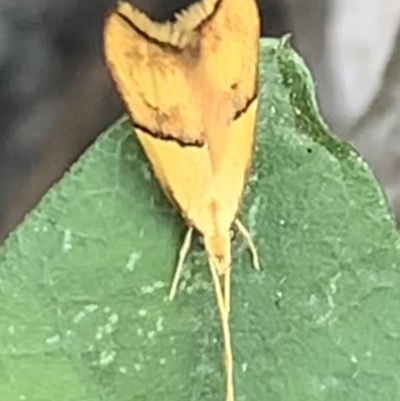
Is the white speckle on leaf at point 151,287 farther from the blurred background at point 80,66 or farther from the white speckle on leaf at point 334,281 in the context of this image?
the blurred background at point 80,66

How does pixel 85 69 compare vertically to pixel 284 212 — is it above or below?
below

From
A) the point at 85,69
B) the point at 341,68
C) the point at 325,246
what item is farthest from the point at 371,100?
the point at 325,246

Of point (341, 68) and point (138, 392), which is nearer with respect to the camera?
point (138, 392)

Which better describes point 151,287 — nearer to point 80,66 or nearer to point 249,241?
point 249,241

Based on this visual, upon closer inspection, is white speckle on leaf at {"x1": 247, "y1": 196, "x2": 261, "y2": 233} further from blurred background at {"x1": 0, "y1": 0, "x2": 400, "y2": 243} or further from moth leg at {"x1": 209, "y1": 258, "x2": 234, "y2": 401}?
blurred background at {"x1": 0, "y1": 0, "x2": 400, "y2": 243}

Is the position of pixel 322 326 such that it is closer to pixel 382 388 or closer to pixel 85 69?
pixel 382 388

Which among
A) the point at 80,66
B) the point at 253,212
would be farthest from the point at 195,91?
the point at 80,66
